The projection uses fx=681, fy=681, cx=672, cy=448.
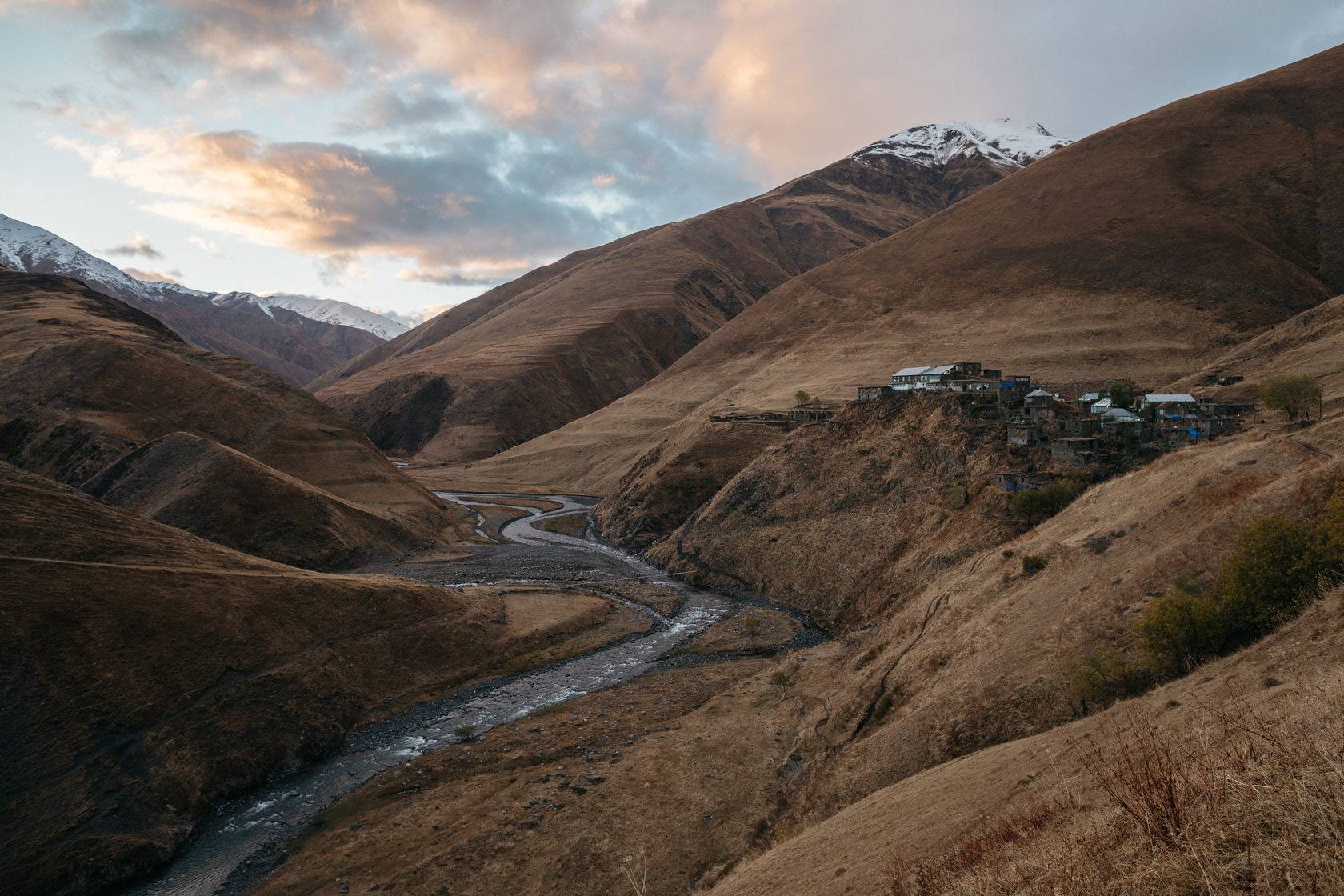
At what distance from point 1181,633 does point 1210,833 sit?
18.3m

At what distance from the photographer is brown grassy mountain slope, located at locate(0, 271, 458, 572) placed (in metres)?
92.1

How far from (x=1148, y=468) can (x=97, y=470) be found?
113655mm

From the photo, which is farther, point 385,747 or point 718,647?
point 718,647

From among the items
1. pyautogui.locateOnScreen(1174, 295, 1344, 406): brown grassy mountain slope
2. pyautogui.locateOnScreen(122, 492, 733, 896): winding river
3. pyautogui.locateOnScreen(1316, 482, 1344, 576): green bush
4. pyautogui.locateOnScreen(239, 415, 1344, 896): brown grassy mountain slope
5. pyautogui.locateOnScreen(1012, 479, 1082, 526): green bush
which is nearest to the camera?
pyautogui.locateOnScreen(239, 415, 1344, 896): brown grassy mountain slope

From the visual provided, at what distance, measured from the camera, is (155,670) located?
38781 millimetres

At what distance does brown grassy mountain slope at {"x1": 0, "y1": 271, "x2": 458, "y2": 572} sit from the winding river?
139 ft

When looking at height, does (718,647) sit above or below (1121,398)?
below

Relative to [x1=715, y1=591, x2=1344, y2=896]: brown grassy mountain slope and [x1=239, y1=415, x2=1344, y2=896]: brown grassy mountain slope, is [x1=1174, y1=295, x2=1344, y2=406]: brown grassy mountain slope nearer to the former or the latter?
[x1=239, y1=415, x2=1344, y2=896]: brown grassy mountain slope

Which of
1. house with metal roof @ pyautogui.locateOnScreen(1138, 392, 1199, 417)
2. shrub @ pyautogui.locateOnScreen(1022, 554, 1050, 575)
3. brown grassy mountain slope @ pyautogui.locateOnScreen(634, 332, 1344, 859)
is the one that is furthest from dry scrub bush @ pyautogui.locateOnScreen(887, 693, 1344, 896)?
house with metal roof @ pyautogui.locateOnScreen(1138, 392, 1199, 417)

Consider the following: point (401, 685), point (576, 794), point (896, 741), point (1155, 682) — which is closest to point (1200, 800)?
point (1155, 682)

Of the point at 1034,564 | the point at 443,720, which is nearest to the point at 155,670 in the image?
the point at 443,720

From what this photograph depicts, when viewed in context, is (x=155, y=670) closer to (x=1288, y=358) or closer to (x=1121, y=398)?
(x=1121, y=398)

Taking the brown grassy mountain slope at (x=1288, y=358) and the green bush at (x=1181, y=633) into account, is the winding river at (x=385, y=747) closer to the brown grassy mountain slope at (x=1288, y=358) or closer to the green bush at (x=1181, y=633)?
the green bush at (x=1181, y=633)

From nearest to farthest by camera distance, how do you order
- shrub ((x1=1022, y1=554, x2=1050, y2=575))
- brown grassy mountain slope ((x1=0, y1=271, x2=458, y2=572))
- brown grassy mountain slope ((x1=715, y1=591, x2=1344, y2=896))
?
1. brown grassy mountain slope ((x1=715, y1=591, x2=1344, y2=896))
2. shrub ((x1=1022, y1=554, x2=1050, y2=575))
3. brown grassy mountain slope ((x1=0, y1=271, x2=458, y2=572))
